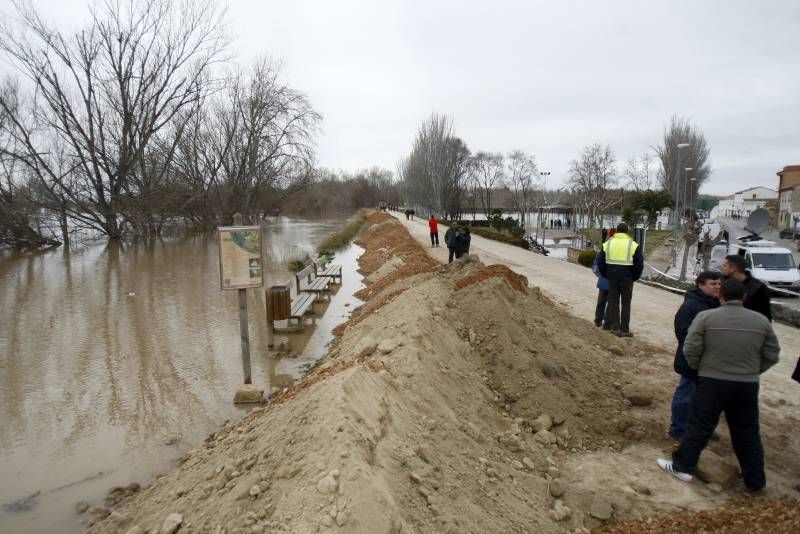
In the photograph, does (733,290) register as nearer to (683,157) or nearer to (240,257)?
(240,257)

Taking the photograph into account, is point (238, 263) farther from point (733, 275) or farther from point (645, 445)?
point (733, 275)

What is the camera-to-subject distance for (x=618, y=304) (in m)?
7.85

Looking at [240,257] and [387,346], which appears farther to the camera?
[240,257]

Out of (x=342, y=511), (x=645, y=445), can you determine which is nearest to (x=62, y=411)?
(x=342, y=511)

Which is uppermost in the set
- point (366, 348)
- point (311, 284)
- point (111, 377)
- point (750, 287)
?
point (750, 287)

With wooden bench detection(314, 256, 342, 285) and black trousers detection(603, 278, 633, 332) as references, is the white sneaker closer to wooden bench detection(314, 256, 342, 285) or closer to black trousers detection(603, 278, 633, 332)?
black trousers detection(603, 278, 633, 332)

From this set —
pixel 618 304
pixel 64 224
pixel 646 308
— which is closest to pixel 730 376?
pixel 618 304

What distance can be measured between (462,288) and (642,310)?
4313 mm

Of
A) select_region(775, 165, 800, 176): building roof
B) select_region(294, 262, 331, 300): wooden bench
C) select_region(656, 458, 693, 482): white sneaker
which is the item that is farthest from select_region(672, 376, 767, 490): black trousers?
select_region(775, 165, 800, 176): building roof

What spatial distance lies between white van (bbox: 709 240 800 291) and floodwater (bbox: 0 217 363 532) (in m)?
13.3

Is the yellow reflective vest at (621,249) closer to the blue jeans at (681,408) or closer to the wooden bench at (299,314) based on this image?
the blue jeans at (681,408)

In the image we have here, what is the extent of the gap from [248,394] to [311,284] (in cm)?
703

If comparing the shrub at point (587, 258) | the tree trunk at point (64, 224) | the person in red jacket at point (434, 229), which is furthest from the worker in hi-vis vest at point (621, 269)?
the tree trunk at point (64, 224)

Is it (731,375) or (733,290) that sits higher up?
(733,290)
